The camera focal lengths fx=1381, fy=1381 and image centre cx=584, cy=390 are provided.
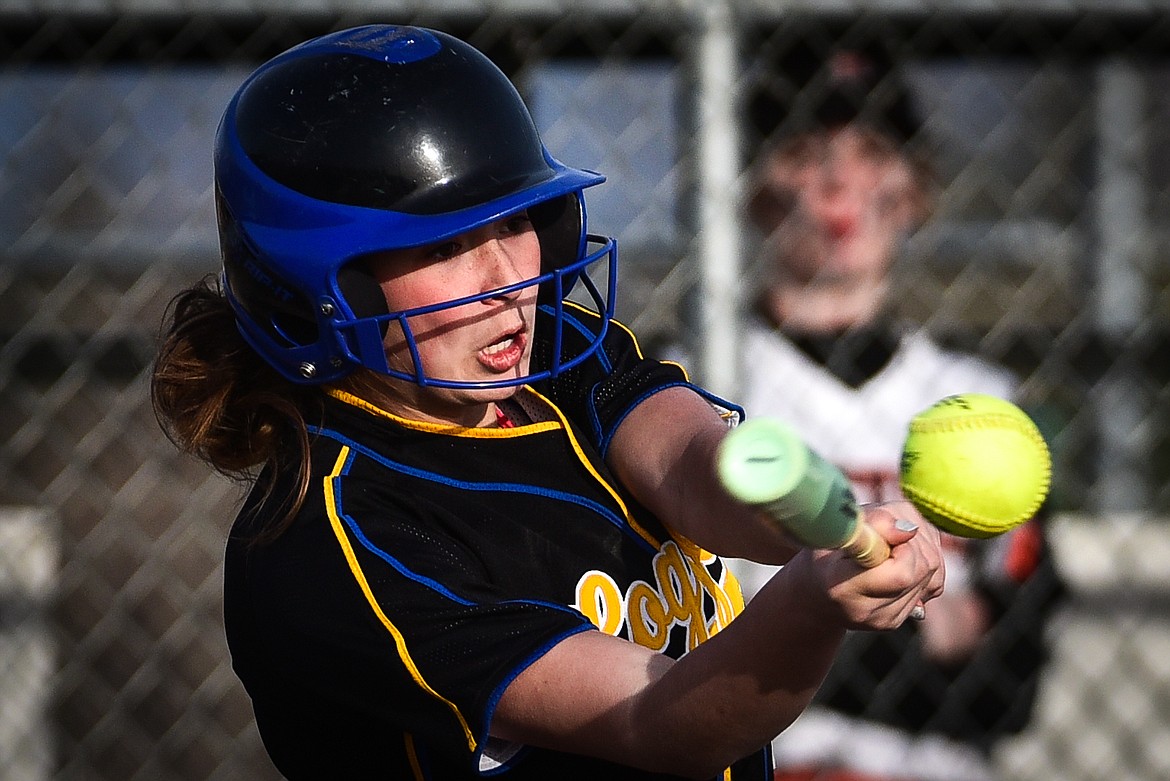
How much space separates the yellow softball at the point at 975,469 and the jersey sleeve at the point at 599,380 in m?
0.55

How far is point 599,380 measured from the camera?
1869 millimetres

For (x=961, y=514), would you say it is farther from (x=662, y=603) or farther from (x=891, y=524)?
(x=662, y=603)

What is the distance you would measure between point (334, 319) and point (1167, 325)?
3003 mm

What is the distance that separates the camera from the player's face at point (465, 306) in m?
1.61

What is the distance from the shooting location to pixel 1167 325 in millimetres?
3896

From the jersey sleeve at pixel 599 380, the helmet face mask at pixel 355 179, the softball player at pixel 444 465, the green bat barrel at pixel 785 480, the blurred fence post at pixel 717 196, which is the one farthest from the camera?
the blurred fence post at pixel 717 196

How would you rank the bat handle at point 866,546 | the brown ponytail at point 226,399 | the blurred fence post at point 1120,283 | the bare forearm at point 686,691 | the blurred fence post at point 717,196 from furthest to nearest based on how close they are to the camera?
the blurred fence post at point 1120,283, the blurred fence post at point 717,196, the brown ponytail at point 226,399, the bare forearm at point 686,691, the bat handle at point 866,546

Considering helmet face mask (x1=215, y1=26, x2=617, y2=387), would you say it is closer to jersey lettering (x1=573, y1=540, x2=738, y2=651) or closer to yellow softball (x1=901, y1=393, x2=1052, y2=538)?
jersey lettering (x1=573, y1=540, x2=738, y2=651)

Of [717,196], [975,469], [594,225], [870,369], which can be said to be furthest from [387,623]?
[870,369]

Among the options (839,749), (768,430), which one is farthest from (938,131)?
(768,430)

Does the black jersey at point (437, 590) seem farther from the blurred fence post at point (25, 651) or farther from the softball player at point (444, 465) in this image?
the blurred fence post at point (25, 651)

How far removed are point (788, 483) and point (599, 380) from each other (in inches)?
33.2

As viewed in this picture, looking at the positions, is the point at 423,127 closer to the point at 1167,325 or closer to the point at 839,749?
the point at 839,749

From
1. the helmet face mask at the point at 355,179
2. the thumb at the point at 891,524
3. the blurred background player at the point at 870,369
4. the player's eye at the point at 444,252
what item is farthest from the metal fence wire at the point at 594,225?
the thumb at the point at 891,524
